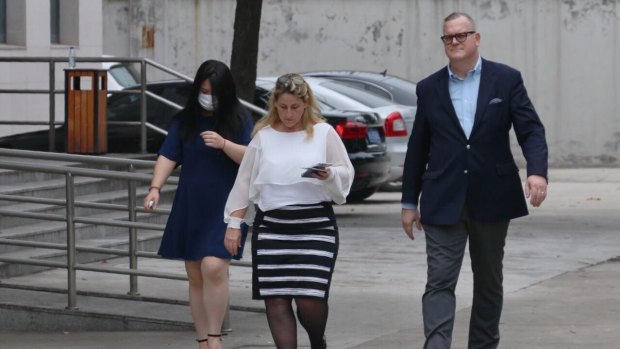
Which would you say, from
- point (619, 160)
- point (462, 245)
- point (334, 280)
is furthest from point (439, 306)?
point (619, 160)

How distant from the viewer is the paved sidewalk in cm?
937

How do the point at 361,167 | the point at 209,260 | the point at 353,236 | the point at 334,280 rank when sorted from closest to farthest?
the point at 209,260 < the point at 334,280 < the point at 353,236 < the point at 361,167

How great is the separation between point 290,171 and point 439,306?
1.00 meters

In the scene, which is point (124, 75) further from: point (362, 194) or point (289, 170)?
point (289, 170)

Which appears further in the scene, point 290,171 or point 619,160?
point 619,160

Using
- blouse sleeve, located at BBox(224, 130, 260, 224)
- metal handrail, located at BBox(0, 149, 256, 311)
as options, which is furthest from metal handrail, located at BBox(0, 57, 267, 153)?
blouse sleeve, located at BBox(224, 130, 260, 224)

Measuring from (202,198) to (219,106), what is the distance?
0.52 meters

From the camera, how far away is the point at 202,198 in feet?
27.6

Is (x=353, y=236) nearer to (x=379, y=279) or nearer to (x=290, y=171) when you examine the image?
(x=379, y=279)

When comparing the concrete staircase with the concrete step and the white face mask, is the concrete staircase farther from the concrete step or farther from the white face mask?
the white face mask

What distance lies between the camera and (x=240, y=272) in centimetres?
1245

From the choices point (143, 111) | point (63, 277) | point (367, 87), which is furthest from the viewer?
point (367, 87)

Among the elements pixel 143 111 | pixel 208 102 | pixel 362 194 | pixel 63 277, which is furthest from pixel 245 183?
pixel 362 194

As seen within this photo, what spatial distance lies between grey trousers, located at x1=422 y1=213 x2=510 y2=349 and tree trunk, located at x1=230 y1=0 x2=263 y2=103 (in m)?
8.16
